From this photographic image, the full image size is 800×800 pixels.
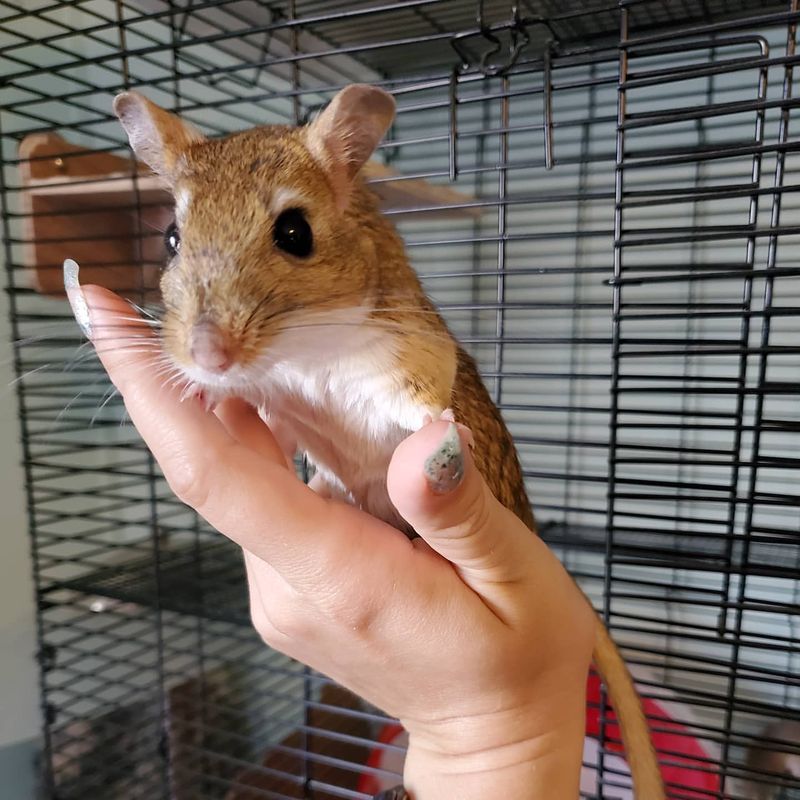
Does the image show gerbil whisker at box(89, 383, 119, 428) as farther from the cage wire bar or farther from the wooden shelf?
the wooden shelf

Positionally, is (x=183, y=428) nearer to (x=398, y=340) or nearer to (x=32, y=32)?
(x=398, y=340)

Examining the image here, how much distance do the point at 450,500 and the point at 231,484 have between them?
0.49 feet

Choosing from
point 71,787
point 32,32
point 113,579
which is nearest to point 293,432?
point 113,579

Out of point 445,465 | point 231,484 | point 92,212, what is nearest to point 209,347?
point 231,484

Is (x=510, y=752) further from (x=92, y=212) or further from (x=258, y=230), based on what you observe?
(x=92, y=212)

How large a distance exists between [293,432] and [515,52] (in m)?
0.45

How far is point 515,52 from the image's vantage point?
66 centimetres

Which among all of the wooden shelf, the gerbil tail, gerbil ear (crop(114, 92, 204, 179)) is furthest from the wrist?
the wooden shelf

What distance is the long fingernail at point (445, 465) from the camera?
338 millimetres

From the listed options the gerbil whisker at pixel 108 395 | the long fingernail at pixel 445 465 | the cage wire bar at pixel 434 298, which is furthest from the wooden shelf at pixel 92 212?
the long fingernail at pixel 445 465

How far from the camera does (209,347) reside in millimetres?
436

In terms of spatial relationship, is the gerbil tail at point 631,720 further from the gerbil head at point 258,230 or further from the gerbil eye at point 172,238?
the gerbil eye at point 172,238

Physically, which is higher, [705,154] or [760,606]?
[705,154]

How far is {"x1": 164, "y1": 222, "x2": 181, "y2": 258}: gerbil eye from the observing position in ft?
1.77
